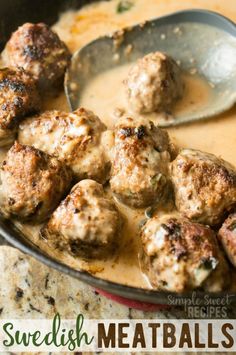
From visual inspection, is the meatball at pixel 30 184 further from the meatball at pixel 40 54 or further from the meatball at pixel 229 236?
the meatball at pixel 229 236

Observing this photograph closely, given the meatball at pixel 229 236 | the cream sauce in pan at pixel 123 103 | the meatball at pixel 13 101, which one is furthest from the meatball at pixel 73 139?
the meatball at pixel 229 236

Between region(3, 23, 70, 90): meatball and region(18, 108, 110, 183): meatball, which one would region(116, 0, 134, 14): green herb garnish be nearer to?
region(3, 23, 70, 90): meatball

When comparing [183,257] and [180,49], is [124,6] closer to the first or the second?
[180,49]

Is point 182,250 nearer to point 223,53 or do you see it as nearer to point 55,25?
point 223,53

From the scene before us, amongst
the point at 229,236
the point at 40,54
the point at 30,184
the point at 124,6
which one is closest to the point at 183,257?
the point at 229,236

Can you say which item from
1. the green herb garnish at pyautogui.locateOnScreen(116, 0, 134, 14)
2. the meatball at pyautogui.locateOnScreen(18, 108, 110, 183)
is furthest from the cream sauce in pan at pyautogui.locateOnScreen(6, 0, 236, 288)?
the meatball at pyautogui.locateOnScreen(18, 108, 110, 183)

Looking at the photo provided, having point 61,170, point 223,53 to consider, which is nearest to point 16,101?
point 61,170

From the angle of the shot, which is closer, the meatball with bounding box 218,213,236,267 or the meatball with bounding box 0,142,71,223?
the meatball with bounding box 218,213,236,267
